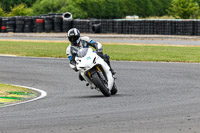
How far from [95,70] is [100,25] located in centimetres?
2882

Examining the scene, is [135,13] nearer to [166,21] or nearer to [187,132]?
[166,21]

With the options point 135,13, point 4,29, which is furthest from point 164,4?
point 4,29

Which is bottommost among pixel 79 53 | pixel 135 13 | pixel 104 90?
pixel 135 13

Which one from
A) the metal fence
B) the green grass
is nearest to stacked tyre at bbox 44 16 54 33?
the metal fence

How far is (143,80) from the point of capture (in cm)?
1435

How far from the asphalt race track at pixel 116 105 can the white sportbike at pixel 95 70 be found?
0.93 ft

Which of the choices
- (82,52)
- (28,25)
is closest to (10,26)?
(28,25)

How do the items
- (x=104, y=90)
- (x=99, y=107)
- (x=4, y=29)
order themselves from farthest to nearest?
(x=4, y=29), (x=104, y=90), (x=99, y=107)

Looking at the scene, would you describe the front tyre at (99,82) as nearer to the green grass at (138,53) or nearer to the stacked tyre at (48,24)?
the green grass at (138,53)

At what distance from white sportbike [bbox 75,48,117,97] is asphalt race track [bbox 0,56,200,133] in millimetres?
284

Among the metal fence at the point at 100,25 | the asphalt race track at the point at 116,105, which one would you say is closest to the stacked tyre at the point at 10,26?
the metal fence at the point at 100,25

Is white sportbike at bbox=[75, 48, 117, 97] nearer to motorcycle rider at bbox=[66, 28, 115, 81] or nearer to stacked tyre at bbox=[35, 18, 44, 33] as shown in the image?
motorcycle rider at bbox=[66, 28, 115, 81]

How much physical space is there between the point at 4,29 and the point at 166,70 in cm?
2939

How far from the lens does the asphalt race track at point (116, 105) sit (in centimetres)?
708
